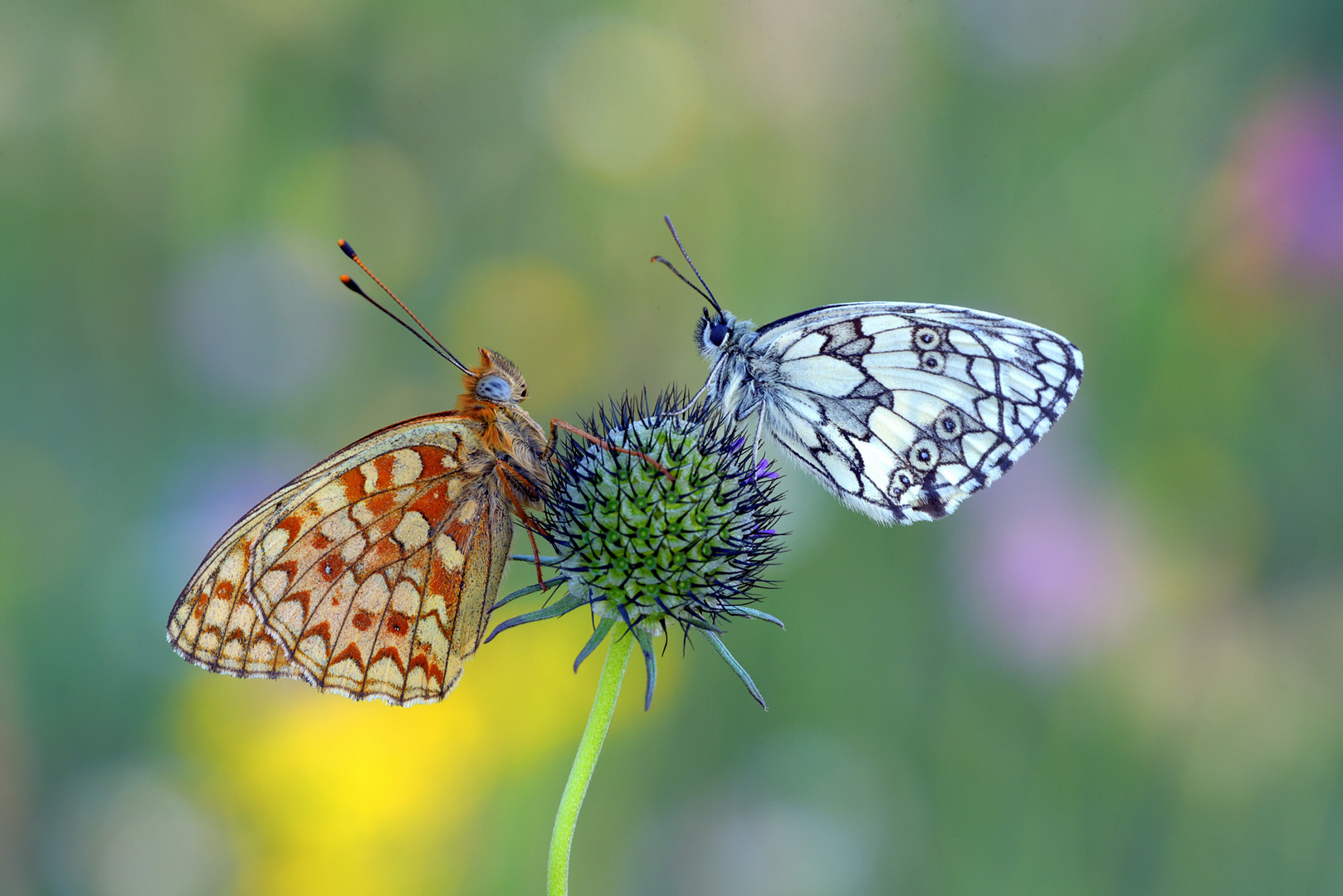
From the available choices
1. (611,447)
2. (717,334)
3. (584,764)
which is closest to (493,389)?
(611,447)

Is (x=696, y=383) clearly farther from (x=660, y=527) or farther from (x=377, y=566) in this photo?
(x=377, y=566)

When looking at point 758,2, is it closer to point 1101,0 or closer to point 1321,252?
point 1101,0

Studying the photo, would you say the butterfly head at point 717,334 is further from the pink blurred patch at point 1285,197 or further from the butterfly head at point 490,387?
the pink blurred patch at point 1285,197

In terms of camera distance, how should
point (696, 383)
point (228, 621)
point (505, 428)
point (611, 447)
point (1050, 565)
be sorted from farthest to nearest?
point (696, 383)
point (1050, 565)
point (505, 428)
point (611, 447)
point (228, 621)

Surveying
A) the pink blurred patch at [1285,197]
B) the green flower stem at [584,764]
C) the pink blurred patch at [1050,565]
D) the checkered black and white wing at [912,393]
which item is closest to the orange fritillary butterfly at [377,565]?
the green flower stem at [584,764]

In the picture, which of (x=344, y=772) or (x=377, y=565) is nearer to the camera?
(x=377, y=565)

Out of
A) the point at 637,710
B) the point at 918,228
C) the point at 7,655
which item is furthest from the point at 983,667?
the point at 7,655
